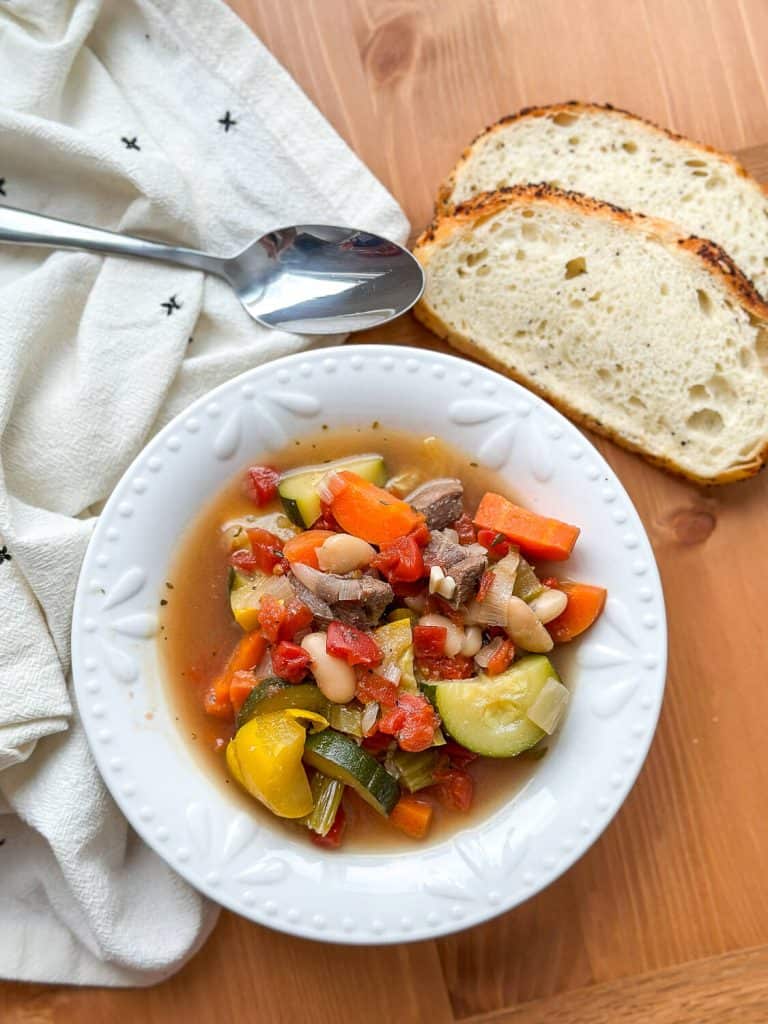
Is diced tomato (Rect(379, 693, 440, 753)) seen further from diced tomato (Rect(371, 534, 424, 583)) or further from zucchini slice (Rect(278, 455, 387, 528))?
zucchini slice (Rect(278, 455, 387, 528))

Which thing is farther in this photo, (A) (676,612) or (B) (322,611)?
(A) (676,612)

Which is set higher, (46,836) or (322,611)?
(322,611)

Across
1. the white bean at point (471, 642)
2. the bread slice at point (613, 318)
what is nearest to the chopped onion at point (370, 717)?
the white bean at point (471, 642)

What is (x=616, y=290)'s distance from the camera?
2.63 meters

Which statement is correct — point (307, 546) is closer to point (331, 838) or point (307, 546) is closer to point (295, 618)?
point (295, 618)

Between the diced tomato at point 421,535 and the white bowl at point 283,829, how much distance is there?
0.92ft

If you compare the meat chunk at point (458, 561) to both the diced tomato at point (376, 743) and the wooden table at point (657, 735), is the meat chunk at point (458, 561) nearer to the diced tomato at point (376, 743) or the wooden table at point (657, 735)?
the diced tomato at point (376, 743)

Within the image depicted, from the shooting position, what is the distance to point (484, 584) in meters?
2.31

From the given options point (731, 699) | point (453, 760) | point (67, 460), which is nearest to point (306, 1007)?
point (453, 760)

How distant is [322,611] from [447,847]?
2.22 ft

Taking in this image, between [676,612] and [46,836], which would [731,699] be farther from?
[46,836]

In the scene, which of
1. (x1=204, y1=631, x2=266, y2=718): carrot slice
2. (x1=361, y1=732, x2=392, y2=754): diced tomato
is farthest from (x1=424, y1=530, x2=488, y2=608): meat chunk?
(x1=204, y1=631, x2=266, y2=718): carrot slice

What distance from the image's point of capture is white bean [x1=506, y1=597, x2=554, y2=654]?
7.49ft

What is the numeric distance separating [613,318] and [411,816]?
4.61 feet
